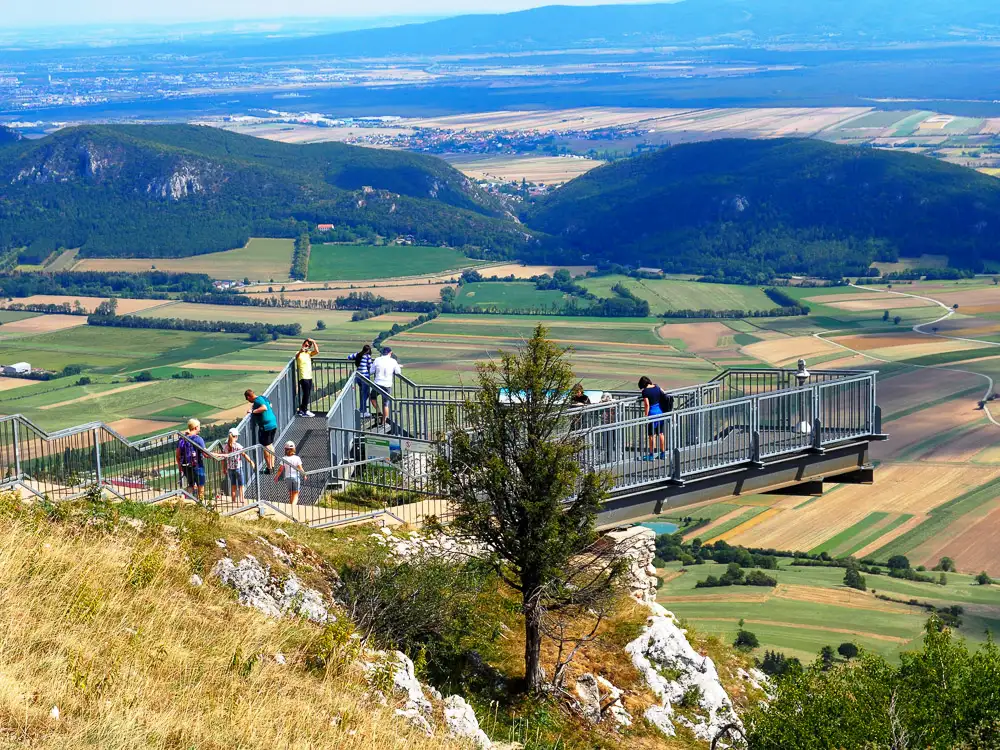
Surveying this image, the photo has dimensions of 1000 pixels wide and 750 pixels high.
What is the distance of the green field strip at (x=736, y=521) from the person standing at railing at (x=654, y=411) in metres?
40.8

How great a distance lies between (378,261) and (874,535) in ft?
395

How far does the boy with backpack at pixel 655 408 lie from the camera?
19.1 meters

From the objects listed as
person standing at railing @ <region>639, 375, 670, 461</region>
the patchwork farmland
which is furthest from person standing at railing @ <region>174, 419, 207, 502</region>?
the patchwork farmland

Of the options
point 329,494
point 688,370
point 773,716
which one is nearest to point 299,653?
point 773,716

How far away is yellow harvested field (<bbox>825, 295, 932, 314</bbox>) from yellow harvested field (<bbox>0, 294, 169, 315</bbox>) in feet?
239

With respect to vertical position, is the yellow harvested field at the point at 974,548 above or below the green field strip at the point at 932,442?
below

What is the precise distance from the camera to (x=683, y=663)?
57.3 ft

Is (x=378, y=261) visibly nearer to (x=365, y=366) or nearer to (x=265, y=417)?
(x=365, y=366)

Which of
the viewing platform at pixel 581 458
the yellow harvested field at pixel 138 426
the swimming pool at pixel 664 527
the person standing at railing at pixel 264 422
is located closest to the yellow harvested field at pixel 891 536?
the swimming pool at pixel 664 527

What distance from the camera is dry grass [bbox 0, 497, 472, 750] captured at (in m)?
10.2

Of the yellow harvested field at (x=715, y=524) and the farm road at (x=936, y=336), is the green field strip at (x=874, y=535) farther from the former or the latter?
the farm road at (x=936, y=336)

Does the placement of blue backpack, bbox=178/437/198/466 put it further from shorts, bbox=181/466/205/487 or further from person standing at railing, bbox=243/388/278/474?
person standing at railing, bbox=243/388/278/474

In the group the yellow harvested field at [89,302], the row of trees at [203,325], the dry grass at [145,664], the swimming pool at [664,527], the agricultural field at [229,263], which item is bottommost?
the swimming pool at [664,527]

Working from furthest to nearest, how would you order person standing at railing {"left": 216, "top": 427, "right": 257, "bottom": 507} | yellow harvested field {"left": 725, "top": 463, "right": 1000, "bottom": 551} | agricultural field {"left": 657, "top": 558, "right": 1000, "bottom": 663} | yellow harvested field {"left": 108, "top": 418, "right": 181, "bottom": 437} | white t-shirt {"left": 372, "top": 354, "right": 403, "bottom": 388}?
yellow harvested field {"left": 108, "top": 418, "right": 181, "bottom": 437} → yellow harvested field {"left": 725, "top": 463, "right": 1000, "bottom": 551} → agricultural field {"left": 657, "top": 558, "right": 1000, "bottom": 663} → white t-shirt {"left": 372, "top": 354, "right": 403, "bottom": 388} → person standing at railing {"left": 216, "top": 427, "right": 257, "bottom": 507}
